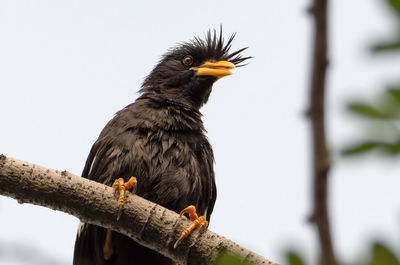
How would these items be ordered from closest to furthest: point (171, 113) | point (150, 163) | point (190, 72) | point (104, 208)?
point (104, 208) < point (150, 163) < point (171, 113) < point (190, 72)

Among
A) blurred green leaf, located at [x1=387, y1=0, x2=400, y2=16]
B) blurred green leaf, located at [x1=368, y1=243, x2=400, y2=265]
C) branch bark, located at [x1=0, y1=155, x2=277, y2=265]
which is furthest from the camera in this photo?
branch bark, located at [x1=0, y1=155, x2=277, y2=265]

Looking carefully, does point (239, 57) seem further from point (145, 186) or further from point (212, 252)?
point (212, 252)

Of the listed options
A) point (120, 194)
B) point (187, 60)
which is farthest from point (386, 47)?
point (187, 60)

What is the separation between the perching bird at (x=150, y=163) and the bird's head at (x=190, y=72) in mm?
222

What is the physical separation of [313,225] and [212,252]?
3.04 metres

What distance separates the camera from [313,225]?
1.20 meters

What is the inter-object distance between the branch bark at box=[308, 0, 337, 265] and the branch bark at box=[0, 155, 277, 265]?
2.78 m

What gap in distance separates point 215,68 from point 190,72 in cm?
30

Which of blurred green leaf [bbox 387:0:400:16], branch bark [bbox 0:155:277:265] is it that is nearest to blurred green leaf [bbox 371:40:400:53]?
blurred green leaf [bbox 387:0:400:16]

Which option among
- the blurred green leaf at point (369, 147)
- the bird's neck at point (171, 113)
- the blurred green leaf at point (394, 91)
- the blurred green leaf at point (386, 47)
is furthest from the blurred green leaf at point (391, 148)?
the bird's neck at point (171, 113)

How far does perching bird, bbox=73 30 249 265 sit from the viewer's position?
5078 mm

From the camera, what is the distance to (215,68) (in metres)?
6.82

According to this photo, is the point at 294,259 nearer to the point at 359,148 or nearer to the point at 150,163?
the point at 359,148

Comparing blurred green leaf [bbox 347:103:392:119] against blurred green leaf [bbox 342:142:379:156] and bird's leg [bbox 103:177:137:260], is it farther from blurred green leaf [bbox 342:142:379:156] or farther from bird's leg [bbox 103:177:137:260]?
bird's leg [bbox 103:177:137:260]
